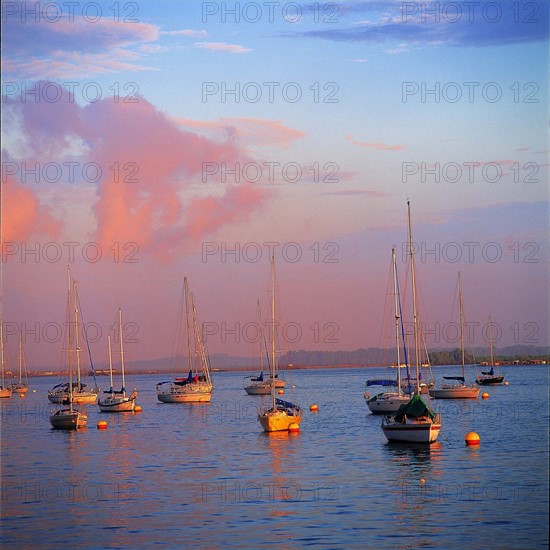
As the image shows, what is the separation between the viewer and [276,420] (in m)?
74.9

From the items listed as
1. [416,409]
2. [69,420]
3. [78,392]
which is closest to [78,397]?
[78,392]

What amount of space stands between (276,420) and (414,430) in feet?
55.1

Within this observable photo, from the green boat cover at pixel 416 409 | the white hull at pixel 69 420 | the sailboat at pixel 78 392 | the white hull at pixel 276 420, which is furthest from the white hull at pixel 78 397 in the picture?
the green boat cover at pixel 416 409

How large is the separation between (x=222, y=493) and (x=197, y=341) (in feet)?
276

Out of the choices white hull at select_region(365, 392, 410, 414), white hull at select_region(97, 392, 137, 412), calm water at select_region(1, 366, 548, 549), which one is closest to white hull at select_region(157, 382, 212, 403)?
white hull at select_region(97, 392, 137, 412)

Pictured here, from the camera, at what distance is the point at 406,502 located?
41.8 m

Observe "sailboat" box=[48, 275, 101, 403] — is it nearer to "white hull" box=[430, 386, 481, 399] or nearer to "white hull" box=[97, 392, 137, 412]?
"white hull" box=[97, 392, 137, 412]

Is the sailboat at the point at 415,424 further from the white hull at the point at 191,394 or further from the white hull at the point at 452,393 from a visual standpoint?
the white hull at the point at 191,394

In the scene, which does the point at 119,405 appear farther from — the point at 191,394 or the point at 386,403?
the point at 386,403

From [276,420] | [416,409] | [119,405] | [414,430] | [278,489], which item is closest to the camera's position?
[278,489]

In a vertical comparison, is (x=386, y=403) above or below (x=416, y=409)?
below

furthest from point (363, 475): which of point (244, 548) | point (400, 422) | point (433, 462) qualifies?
point (244, 548)

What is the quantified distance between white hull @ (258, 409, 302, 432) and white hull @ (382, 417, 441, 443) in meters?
14.3

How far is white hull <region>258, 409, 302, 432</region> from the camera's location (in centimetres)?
7481
